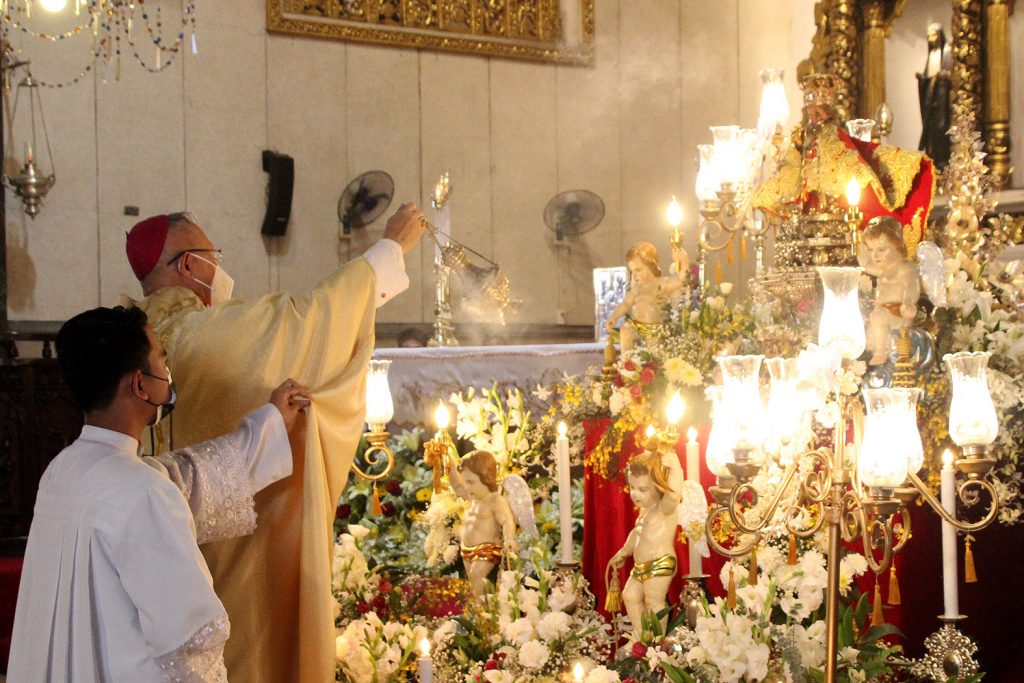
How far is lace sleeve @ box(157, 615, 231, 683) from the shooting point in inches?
91.0

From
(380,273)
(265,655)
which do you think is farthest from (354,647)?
(380,273)

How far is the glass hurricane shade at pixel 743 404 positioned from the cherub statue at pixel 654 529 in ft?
3.23

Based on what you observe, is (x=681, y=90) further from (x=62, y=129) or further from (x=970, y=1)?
(x=62, y=129)

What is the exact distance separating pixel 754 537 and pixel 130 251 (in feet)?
6.07

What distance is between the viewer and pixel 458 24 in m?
9.42

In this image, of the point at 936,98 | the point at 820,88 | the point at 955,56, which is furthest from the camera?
the point at 936,98

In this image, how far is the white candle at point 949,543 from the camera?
313 centimetres

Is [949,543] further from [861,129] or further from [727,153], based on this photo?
[861,129]

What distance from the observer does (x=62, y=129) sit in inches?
317

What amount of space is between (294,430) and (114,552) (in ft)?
3.06

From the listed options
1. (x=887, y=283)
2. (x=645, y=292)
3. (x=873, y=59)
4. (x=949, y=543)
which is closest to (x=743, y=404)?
(x=949, y=543)

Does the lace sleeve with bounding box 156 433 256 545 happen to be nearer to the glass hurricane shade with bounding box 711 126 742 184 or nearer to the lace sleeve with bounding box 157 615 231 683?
the lace sleeve with bounding box 157 615 231 683

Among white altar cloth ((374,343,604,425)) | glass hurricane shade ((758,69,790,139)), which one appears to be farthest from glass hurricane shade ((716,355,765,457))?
white altar cloth ((374,343,604,425))

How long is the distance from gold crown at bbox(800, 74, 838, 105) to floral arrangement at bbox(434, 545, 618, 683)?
244cm
